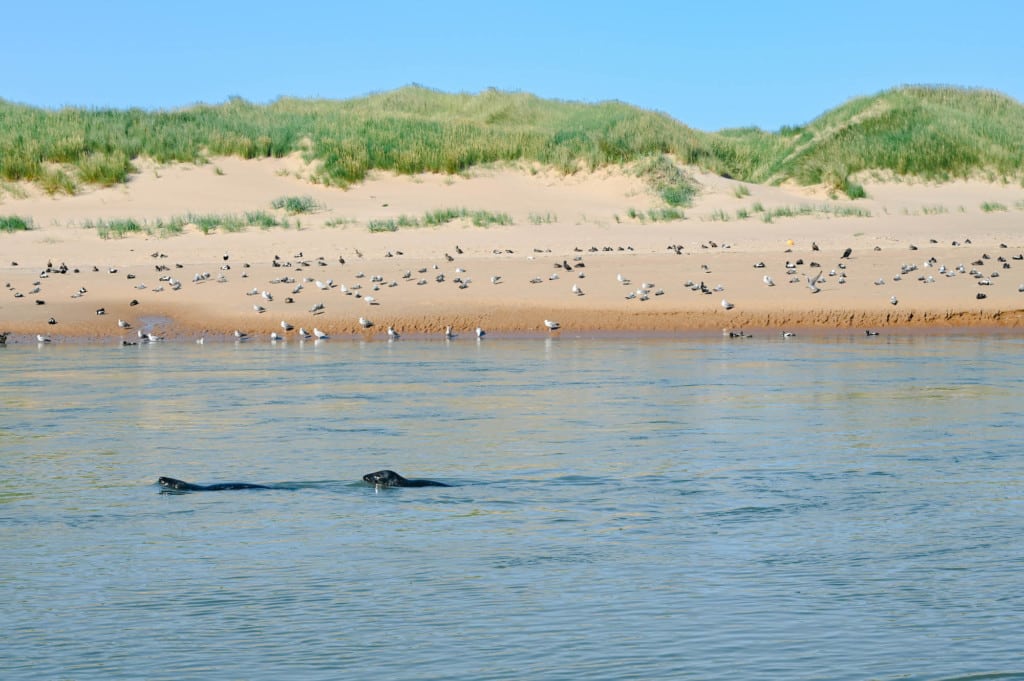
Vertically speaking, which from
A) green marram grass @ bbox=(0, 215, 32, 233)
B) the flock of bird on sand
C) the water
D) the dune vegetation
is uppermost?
the dune vegetation

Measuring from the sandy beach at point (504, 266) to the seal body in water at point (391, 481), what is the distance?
31.2 feet

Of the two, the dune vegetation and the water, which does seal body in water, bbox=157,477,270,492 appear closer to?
the water

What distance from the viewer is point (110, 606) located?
19.9 feet

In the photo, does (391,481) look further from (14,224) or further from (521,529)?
(14,224)

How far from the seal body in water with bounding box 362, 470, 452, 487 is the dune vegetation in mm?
20896

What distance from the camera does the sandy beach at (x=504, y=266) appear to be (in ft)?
60.0

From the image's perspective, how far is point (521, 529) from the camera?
290 inches

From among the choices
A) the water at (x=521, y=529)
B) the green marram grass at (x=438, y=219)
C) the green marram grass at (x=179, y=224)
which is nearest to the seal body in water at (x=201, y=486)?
the water at (x=521, y=529)

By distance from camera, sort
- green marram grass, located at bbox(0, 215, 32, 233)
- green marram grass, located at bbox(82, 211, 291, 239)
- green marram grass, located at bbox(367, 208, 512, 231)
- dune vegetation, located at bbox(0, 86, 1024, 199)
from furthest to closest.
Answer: dune vegetation, located at bbox(0, 86, 1024, 199) < green marram grass, located at bbox(367, 208, 512, 231) < green marram grass, located at bbox(0, 215, 32, 233) < green marram grass, located at bbox(82, 211, 291, 239)

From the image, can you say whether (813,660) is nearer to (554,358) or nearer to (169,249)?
(554,358)

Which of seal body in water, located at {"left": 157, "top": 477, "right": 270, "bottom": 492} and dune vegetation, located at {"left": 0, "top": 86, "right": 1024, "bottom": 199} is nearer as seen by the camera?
seal body in water, located at {"left": 157, "top": 477, "right": 270, "bottom": 492}

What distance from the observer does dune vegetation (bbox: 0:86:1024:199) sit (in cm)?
3044

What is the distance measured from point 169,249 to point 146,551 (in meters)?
16.5

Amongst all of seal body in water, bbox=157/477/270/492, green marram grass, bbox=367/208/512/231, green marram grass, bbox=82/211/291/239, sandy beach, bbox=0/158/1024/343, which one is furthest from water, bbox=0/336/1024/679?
green marram grass, bbox=367/208/512/231
